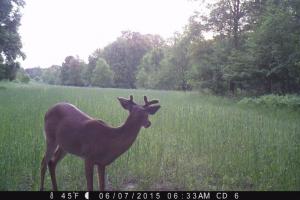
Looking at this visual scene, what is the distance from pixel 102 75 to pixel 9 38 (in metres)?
44.4

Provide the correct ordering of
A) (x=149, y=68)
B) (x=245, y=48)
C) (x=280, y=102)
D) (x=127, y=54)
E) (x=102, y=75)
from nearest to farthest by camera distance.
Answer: (x=280, y=102)
(x=245, y=48)
(x=149, y=68)
(x=102, y=75)
(x=127, y=54)

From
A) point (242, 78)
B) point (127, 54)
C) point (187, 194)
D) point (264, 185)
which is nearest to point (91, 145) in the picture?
point (187, 194)

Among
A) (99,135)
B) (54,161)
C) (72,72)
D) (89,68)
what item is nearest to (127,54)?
(89,68)

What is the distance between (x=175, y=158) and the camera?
7.68 meters

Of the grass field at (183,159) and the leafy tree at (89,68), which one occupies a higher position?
the leafy tree at (89,68)

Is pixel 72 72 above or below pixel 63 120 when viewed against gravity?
above

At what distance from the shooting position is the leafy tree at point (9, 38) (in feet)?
99.6

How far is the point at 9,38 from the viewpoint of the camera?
30.2 metres

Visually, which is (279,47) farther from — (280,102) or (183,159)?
(183,159)

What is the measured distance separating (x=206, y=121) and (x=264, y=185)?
20.4 ft

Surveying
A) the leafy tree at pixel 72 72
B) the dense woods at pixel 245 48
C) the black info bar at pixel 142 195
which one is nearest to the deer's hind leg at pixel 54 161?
the black info bar at pixel 142 195

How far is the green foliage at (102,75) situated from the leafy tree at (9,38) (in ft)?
130

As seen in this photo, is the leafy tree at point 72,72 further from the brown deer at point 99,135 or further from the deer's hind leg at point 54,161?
the brown deer at point 99,135

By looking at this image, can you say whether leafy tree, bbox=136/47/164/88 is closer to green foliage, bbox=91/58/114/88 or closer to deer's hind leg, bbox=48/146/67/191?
green foliage, bbox=91/58/114/88
